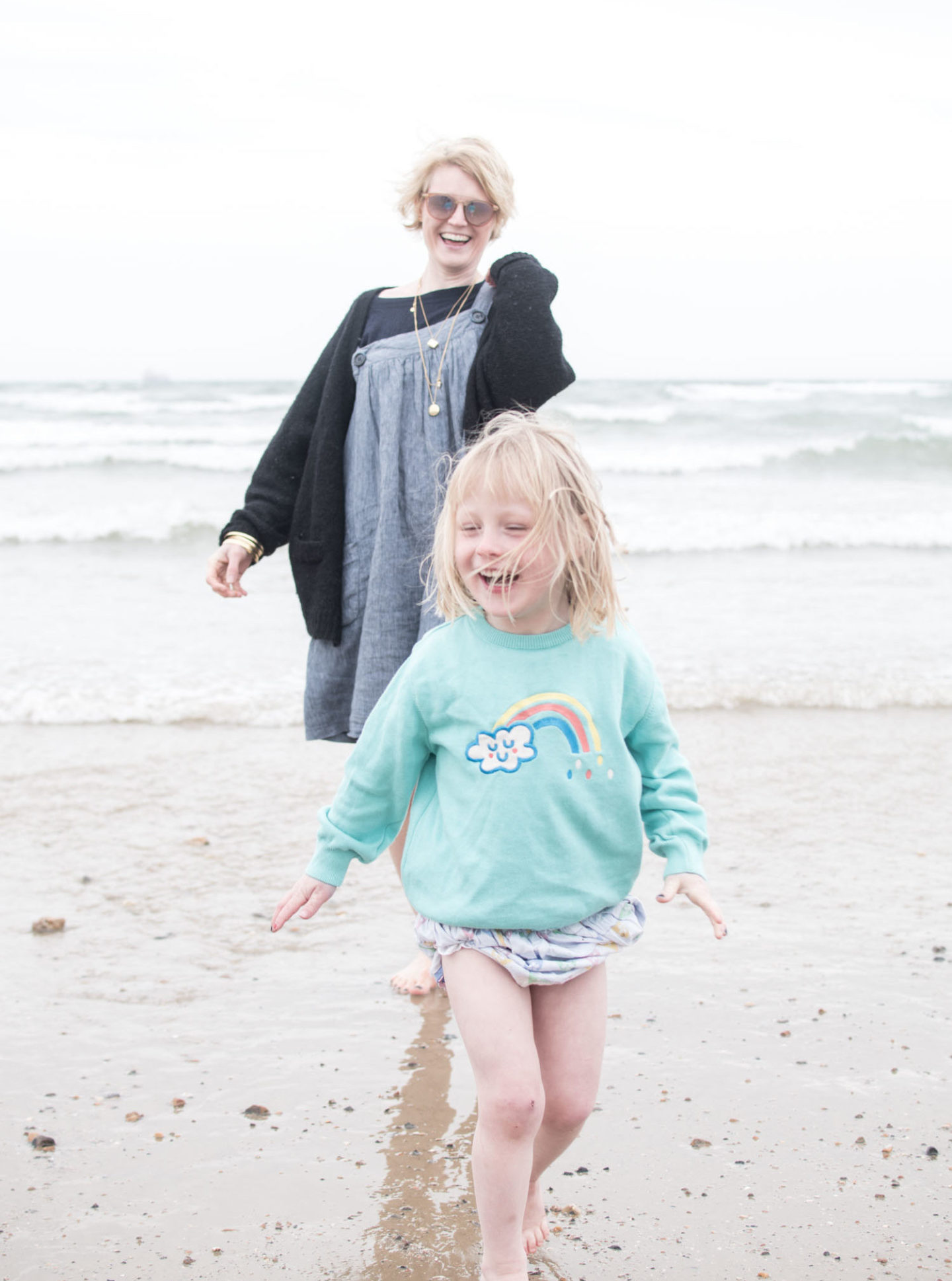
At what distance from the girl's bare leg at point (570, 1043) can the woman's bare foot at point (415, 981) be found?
3.90 feet

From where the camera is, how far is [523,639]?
1.89m

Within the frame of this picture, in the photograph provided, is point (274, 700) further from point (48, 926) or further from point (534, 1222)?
point (534, 1222)

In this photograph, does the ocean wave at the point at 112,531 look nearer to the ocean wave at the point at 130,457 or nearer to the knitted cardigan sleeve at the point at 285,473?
the ocean wave at the point at 130,457

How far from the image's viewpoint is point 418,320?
269cm

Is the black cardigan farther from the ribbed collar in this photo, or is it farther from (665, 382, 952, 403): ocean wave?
(665, 382, 952, 403): ocean wave

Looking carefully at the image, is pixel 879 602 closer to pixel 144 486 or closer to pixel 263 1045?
pixel 263 1045

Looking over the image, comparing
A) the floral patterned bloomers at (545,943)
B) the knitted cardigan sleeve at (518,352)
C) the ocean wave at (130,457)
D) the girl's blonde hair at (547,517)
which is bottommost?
the ocean wave at (130,457)

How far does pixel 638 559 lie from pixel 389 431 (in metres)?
7.91

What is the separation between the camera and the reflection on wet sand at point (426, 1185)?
205 cm

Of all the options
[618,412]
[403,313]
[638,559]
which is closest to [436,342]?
[403,313]

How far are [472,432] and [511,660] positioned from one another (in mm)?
803

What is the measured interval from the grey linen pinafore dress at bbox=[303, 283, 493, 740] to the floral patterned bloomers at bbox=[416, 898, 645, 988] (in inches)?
34.5

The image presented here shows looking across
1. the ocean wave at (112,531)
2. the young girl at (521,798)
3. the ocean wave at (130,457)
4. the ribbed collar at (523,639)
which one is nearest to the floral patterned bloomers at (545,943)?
the young girl at (521,798)

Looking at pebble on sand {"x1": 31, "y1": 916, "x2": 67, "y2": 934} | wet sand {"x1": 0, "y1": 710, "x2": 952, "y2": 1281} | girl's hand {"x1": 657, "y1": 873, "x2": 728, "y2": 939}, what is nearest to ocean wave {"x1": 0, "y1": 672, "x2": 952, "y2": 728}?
wet sand {"x1": 0, "y1": 710, "x2": 952, "y2": 1281}
